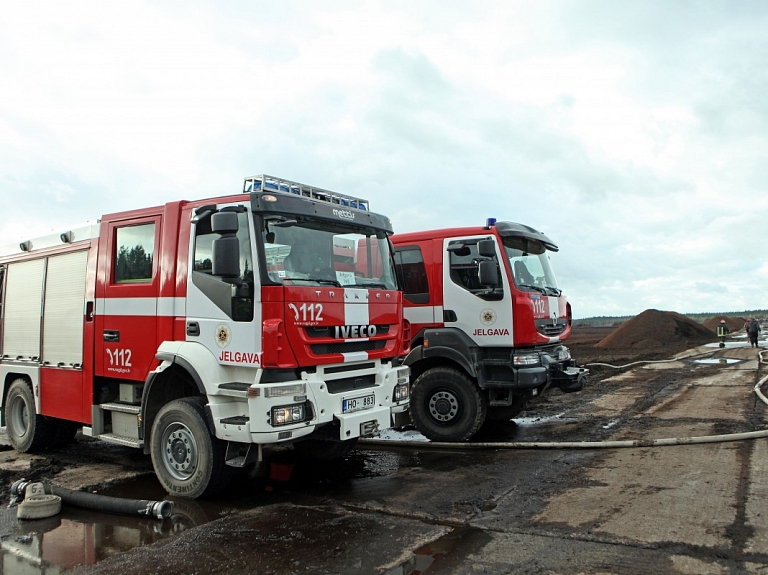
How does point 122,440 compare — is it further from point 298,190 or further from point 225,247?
point 298,190

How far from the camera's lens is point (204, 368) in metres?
5.59

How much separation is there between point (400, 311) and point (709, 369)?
14053 millimetres

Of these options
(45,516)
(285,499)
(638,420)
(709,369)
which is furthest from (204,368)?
(709,369)

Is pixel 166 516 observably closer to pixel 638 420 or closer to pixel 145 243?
pixel 145 243

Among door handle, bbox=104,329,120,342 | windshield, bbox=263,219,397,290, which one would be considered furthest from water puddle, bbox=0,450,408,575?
windshield, bbox=263,219,397,290

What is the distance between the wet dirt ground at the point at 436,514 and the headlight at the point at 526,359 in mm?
1112

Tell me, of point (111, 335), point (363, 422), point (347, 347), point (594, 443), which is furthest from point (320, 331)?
point (594, 443)

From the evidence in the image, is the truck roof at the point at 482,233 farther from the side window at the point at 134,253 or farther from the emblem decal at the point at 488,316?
the side window at the point at 134,253

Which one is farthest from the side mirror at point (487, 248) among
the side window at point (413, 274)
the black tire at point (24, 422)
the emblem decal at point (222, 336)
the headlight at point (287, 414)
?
the black tire at point (24, 422)

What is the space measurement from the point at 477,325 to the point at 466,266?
2.78 ft

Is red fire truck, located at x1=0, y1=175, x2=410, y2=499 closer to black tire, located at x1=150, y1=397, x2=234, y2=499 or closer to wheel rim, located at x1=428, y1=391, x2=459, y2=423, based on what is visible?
black tire, located at x1=150, y1=397, x2=234, y2=499

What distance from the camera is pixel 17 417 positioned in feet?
27.7

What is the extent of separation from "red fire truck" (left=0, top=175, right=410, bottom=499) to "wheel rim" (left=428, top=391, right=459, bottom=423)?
169cm

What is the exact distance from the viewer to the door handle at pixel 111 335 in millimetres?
6598
